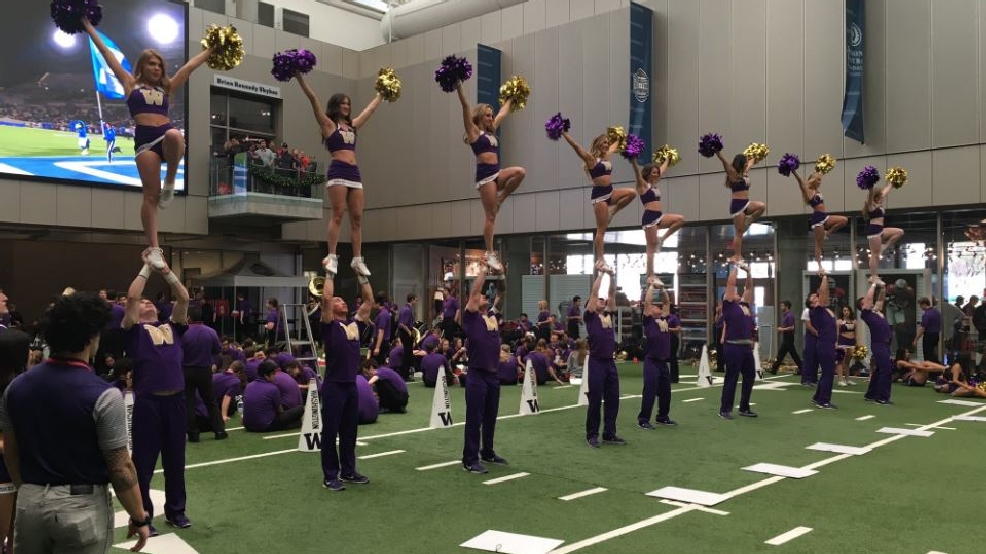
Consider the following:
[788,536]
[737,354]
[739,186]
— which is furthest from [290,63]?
[737,354]

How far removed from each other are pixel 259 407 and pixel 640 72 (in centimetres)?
1467

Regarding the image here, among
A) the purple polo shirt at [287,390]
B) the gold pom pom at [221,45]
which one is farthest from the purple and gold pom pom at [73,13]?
the purple polo shirt at [287,390]

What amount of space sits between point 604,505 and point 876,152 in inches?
575

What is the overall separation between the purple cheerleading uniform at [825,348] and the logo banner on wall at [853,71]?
20.2 ft

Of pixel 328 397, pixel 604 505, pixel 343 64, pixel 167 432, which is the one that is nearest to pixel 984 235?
pixel 604 505

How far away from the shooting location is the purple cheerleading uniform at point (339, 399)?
24.4 feet

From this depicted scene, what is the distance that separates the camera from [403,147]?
1093 inches

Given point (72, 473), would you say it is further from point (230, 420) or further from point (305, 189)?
point (305, 189)

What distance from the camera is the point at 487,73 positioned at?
24.5m

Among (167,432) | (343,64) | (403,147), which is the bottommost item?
(167,432)

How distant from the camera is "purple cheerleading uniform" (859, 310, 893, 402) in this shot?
13.6 metres

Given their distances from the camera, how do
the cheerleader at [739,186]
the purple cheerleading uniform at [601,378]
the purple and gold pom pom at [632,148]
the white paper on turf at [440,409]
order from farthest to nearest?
the cheerleader at [739,186] < the white paper on turf at [440,409] < the purple and gold pom pom at [632,148] < the purple cheerleading uniform at [601,378]

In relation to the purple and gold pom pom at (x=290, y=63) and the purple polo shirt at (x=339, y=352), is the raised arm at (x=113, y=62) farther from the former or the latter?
the purple polo shirt at (x=339, y=352)

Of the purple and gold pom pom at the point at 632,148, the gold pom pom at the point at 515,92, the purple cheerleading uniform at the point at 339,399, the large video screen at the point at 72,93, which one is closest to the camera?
the purple cheerleading uniform at the point at 339,399
